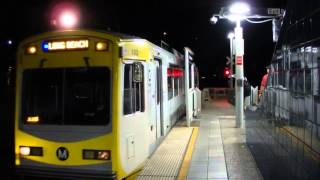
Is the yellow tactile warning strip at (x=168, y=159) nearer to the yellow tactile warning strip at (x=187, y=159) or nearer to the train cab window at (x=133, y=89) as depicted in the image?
the yellow tactile warning strip at (x=187, y=159)

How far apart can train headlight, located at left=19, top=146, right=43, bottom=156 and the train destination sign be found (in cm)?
170

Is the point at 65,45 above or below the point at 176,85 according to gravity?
above

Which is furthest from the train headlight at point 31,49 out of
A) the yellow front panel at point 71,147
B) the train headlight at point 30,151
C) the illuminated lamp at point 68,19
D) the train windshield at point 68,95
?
the train headlight at point 30,151

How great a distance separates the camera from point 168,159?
10.5 meters

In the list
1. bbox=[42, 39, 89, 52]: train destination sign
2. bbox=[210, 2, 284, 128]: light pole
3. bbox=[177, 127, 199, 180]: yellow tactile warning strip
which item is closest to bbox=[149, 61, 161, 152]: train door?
bbox=[177, 127, 199, 180]: yellow tactile warning strip

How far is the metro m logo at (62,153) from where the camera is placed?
310 inches

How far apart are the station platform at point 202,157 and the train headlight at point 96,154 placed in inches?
49.4

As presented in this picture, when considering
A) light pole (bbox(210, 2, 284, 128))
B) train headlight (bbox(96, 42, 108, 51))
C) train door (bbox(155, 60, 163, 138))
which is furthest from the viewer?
light pole (bbox(210, 2, 284, 128))

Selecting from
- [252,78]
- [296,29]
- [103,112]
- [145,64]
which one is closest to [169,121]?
[145,64]

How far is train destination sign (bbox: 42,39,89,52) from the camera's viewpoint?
7.92 metres

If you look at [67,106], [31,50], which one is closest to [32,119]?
[67,106]

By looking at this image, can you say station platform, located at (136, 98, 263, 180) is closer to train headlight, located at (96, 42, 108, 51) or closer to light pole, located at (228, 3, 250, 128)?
light pole, located at (228, 3, 250, 128)

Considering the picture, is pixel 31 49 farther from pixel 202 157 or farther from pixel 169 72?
pixel 169 72

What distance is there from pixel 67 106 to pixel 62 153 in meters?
0.79
